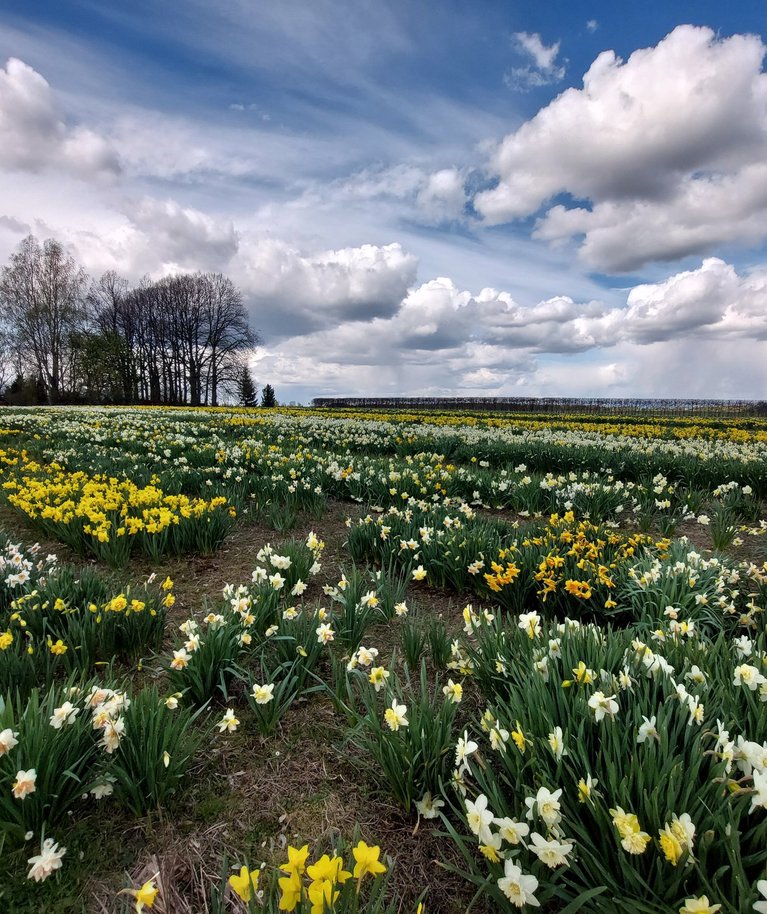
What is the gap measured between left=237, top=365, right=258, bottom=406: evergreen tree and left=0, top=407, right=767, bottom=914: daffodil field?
4938 cm

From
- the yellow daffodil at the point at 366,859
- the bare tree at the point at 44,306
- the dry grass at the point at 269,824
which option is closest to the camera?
the yellow daffodil at the point at 366,859

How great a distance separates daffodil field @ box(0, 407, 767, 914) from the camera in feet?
4.56

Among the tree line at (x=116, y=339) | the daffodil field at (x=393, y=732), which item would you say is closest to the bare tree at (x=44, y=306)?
the tree line at (x=116, y=339)

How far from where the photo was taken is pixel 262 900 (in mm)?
1428

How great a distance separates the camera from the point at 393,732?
193cm

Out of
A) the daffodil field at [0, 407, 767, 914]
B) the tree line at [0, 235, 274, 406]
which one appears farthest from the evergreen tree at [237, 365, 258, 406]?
the daffodil field at [0, 407, 767, 914]

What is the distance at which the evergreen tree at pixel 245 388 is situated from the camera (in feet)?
170

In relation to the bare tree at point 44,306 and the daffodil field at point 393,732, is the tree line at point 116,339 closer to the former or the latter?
the bare tree at point 44,306

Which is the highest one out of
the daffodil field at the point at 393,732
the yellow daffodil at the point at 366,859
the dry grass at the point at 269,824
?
the yellow daffodil at the point at 366,859

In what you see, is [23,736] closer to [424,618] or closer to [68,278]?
[424,618]

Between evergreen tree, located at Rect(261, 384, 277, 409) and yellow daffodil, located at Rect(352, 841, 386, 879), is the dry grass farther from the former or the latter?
evergreen tree, located at Rect(261, 384, 277, 409)

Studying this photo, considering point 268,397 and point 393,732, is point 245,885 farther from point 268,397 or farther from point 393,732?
point 268,397

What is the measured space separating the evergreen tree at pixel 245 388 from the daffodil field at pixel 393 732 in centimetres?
4938

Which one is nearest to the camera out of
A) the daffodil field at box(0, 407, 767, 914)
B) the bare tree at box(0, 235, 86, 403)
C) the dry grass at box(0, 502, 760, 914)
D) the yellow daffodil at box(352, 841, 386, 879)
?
the yellow daffodil at box(352, 841, 386, 879)
